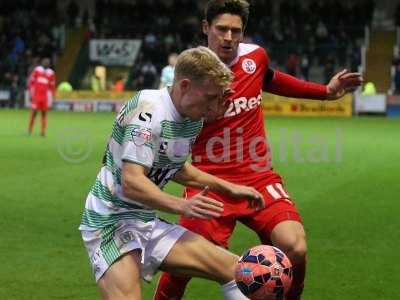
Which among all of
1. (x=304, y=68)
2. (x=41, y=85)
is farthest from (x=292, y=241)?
(x=304, y=68)

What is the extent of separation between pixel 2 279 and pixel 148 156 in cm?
336

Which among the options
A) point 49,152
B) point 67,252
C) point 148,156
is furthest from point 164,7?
point 148,156

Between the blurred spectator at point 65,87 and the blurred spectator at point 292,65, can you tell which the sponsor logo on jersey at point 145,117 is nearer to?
the blurred spectator at point 292,65

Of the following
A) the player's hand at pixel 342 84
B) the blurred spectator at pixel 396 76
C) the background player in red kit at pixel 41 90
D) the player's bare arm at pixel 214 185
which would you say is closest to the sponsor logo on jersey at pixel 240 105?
the player's hand at pixel 342 84

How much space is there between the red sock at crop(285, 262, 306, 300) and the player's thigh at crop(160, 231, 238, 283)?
1.14 meters

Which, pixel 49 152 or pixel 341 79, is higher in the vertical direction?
pixel 341 79

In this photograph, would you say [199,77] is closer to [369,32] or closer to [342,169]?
[342,169]

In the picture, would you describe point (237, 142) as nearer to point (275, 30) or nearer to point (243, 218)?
point (243, 218)

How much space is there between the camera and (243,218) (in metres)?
6.29

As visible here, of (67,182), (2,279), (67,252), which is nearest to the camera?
(2,279)

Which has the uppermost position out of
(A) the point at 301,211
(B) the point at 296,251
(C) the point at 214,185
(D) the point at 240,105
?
(D) the point at 240,105

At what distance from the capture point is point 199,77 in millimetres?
4660

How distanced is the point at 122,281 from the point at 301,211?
22.0 feet

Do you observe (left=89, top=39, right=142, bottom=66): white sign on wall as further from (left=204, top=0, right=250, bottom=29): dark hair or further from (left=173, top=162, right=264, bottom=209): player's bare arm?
(left=173, top=162, right=264, bottom=209): player's bare arm
